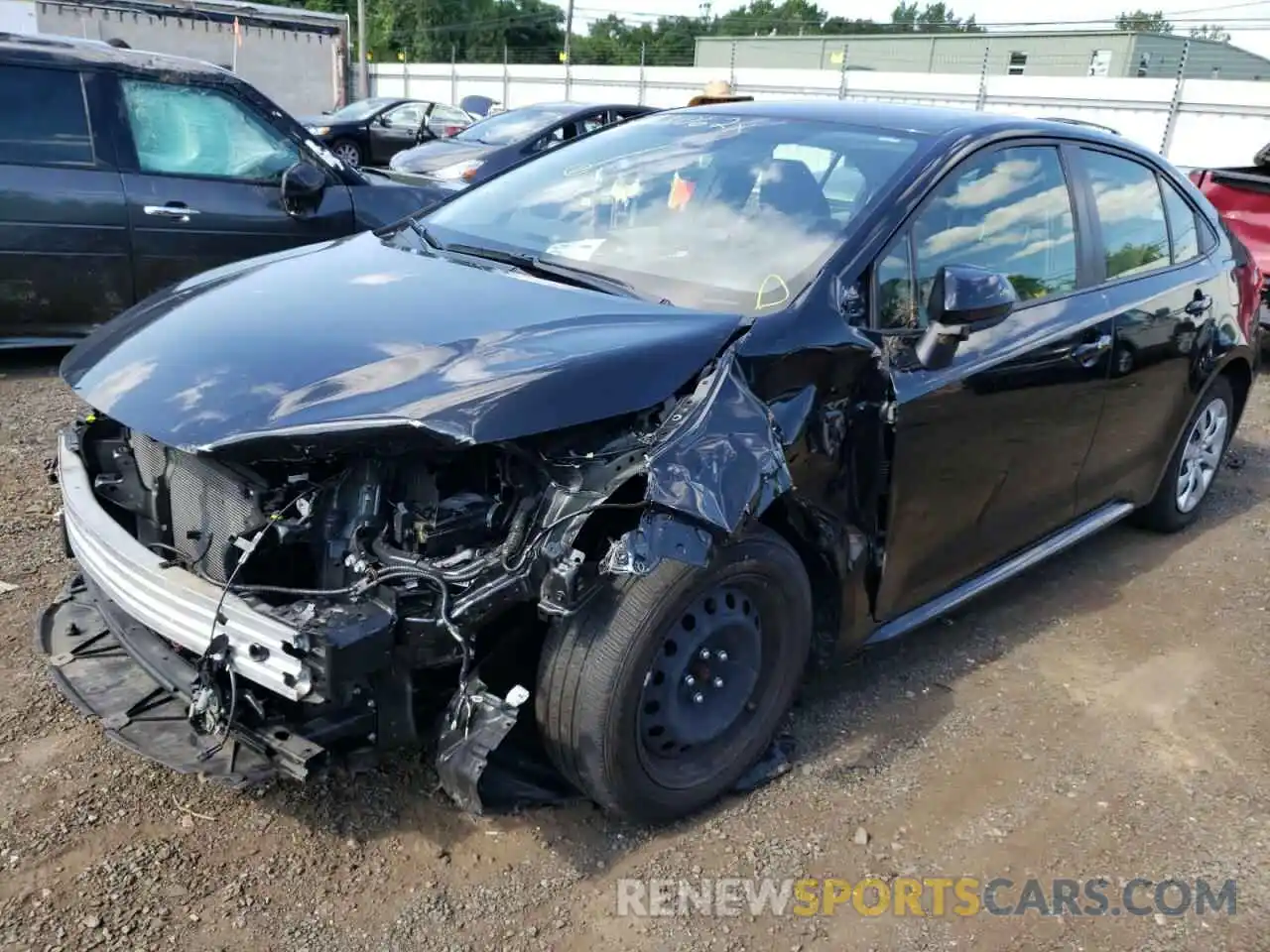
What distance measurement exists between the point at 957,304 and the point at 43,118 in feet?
17.3

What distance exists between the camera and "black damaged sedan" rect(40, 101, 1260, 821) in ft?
7.63

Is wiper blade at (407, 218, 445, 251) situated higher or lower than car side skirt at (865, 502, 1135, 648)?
higher

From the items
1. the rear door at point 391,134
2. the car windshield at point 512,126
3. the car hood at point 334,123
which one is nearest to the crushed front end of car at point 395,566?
the car windshield at point 512,126

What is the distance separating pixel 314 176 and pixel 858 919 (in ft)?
15.8

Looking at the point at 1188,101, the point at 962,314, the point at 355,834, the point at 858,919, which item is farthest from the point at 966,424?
the point at 1188,101

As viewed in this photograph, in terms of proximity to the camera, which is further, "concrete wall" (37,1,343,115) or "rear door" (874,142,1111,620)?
"concrete wall" (37,1,343,115)

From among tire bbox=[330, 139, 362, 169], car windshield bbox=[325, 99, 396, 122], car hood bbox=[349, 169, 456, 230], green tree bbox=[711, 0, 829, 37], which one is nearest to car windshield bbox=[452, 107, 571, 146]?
car hood bbox=[349, 169, 456, 230]

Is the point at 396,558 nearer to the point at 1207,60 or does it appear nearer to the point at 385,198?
the point at 385,198

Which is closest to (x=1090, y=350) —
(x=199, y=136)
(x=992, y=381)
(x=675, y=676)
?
(x=992, y=381)

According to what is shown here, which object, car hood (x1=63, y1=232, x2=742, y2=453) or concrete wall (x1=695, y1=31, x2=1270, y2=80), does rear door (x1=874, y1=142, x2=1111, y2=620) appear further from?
concrete wall (x1=695, y1=31, x2=1270, y2=80)

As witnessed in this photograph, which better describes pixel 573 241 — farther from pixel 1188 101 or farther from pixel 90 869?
pixel 1188 101

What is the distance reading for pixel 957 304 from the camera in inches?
112

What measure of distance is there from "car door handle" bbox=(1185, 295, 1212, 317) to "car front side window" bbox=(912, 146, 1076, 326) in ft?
3.11

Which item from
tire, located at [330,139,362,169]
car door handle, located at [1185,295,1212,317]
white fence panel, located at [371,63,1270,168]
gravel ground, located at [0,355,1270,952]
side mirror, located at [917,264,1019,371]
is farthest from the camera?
white fence panel, located at [371,63,1270,168]
